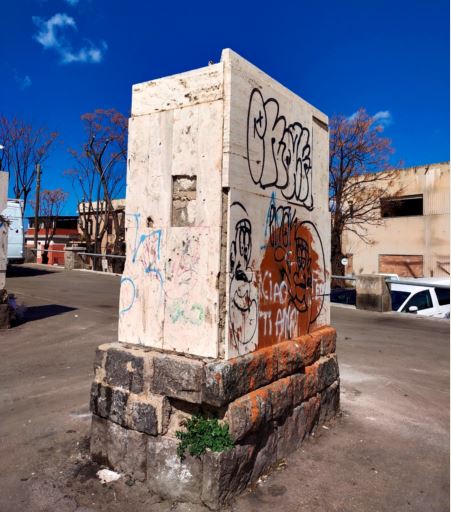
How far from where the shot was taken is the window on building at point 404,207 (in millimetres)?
23656

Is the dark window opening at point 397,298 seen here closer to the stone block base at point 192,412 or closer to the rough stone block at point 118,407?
the stone block base at point 192,412

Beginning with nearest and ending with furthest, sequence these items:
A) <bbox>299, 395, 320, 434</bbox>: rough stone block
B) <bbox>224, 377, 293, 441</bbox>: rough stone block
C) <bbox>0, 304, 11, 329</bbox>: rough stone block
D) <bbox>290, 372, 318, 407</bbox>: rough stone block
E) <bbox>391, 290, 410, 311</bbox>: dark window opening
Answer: <bbox>224, 377, 293, 441</bbox>: rough stone block, <bbox>290, 372, 318, 407</bbox>: rough stone block, <bbox>299, 395, 320, 434</bbox>: rough stone block, <bbox>0, 304, 11, 329</bbox>: rough stone block, <bbox>391, 290, 410, 311</bbox>: dark window opening

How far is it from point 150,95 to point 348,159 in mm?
16882

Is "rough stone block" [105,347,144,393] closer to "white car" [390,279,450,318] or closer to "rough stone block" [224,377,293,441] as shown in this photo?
"rough stone block" [224,377,293,441]

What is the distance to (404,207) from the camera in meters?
25.0

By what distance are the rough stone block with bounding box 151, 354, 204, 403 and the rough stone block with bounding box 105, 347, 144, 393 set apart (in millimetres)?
120

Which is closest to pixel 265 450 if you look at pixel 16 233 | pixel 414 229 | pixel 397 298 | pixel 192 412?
pixel 192 412

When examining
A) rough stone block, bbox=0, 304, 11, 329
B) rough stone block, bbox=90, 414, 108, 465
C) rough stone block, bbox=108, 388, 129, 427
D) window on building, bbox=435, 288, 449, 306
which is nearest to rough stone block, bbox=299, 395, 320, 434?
rough stone block, bbox=108, 388, 129, 427

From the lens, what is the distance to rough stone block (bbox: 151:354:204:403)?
8.93 ft

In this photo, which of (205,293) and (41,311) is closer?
(205,293)

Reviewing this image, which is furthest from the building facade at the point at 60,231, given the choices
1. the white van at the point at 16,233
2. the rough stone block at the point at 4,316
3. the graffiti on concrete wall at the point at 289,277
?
the graffiti on concrete wall at the point at 289,277

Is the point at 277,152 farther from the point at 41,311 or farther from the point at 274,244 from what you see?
the point at 41,311

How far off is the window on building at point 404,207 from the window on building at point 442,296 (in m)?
13.2

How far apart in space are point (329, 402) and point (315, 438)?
1.34 ft
